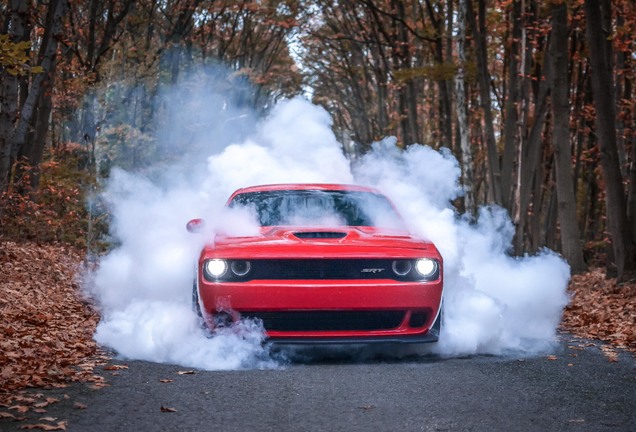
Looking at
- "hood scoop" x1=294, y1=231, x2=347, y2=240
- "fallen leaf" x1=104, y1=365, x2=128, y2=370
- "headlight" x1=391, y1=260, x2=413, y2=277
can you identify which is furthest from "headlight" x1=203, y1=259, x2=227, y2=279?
"headlight" x1=391, y1=260, x2=413, y2=277

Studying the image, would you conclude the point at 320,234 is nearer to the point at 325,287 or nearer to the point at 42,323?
the point at 325,287

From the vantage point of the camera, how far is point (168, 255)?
8.81 metres

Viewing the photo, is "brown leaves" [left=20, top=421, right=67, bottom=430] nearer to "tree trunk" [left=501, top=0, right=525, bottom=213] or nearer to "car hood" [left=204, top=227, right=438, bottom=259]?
"car hood" [left=204, top=227, right=438, bottom=259]

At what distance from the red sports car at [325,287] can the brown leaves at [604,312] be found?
6.99ft

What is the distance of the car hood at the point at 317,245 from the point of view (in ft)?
22.6

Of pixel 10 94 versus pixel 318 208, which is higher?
pixel 10 94

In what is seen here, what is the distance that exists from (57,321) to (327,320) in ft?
14.8

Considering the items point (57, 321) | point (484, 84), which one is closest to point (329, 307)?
point (57, 321)

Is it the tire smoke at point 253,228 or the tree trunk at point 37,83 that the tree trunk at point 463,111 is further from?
the tire smoke at point 253,228

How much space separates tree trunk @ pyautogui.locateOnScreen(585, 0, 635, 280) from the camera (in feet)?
46.8

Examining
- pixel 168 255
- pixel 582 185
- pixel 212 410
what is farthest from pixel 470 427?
pixel 582 185

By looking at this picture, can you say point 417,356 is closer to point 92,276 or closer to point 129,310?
point 129,310

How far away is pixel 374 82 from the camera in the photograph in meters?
34.1

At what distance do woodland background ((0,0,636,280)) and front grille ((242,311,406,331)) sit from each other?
→ 4932 mm
